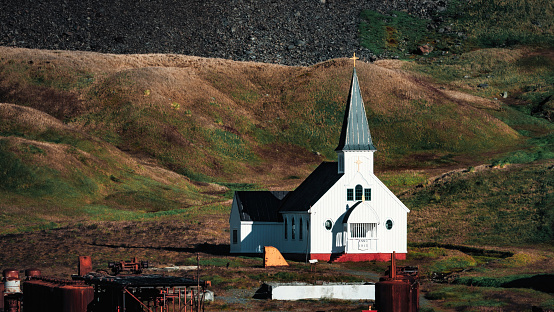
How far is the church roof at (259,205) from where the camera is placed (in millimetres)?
73812

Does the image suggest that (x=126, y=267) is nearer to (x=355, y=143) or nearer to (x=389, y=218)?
(x=389, y=218)

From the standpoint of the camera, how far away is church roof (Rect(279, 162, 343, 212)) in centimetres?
7019

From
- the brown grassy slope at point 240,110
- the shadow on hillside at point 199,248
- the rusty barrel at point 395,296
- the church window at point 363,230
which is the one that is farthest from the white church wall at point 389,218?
the brown grassy slope at point 240,110

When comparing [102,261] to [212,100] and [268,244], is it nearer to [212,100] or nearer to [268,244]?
[268,244]

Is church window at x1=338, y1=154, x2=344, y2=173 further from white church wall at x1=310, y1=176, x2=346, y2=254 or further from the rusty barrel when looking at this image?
the rusty barrel

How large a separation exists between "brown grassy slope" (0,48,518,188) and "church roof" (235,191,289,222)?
4238 centimetres

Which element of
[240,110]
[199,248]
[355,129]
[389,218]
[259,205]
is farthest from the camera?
[240,110]

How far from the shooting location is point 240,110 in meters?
158

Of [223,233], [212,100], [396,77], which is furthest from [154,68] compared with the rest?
[223,233]

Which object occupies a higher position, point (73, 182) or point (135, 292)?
point (73, 182)

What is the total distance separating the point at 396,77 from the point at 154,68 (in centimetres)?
4194

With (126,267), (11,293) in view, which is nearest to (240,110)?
(126,267)

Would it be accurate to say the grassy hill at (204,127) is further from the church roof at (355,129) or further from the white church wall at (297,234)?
the white church wall at (297,234)

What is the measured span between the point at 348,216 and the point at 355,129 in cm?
728
